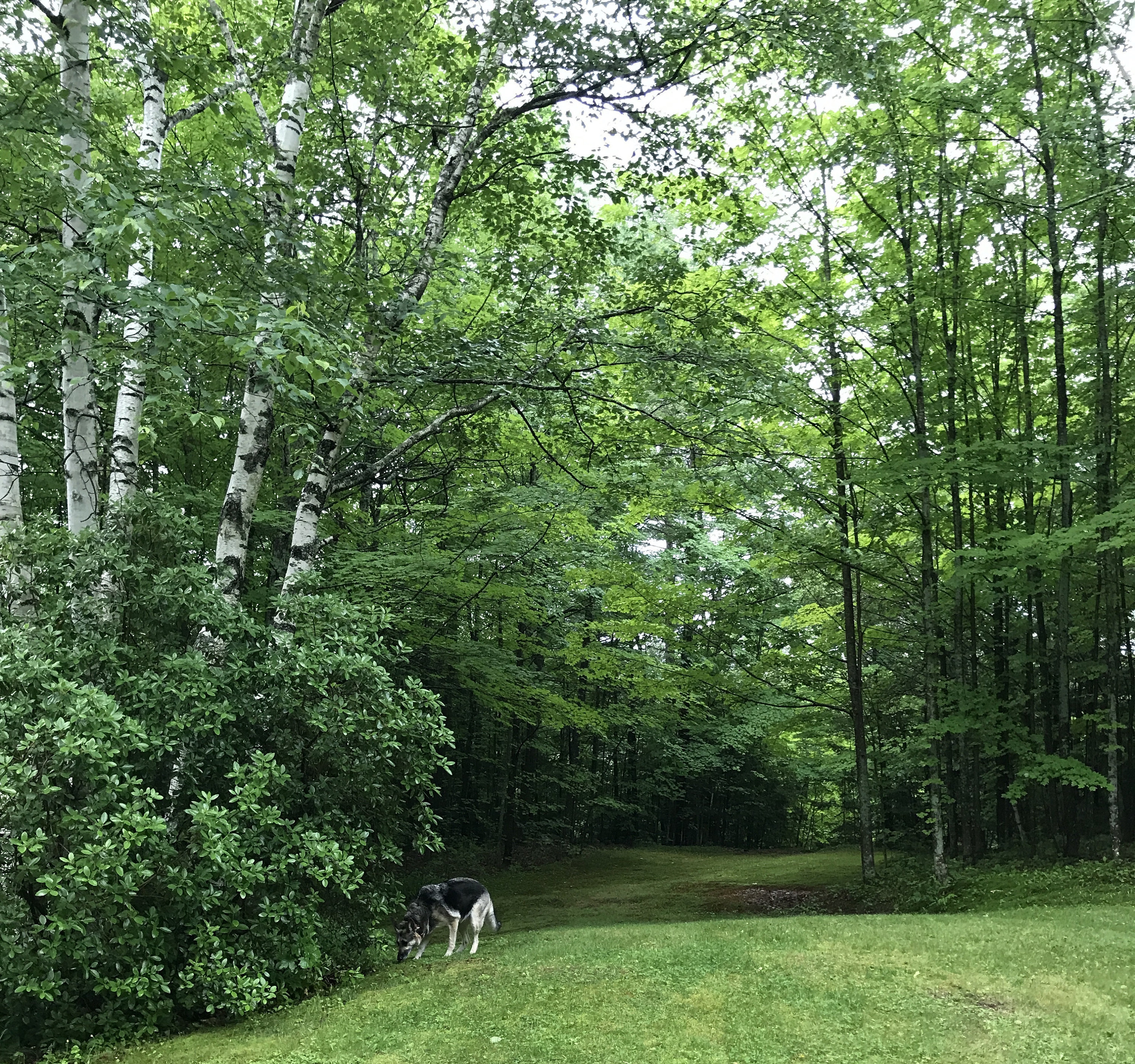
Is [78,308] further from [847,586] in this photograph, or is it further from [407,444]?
[847,586]

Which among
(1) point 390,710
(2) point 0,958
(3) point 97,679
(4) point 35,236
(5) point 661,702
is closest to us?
(2) point 0,958

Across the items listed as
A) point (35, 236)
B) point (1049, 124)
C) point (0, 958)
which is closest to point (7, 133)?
point (35, 236)

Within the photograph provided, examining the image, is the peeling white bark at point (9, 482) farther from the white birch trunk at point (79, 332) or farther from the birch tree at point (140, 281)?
the birch tree at point (140, 281)

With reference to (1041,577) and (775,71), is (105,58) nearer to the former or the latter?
(775,71)

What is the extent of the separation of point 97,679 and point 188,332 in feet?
8.19

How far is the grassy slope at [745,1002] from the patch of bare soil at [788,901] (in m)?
3.50

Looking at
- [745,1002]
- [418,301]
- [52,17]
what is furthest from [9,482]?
[745,1002]

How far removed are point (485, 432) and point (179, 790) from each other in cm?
541

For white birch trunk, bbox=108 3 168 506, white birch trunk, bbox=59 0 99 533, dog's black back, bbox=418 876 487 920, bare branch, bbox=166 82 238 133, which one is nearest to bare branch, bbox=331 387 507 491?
white birch trunk, bbox=108 3 168 506

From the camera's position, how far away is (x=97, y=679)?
5.07m

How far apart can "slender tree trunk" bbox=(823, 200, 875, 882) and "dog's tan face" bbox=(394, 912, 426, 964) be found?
803 cm

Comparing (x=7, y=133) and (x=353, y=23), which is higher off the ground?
(x=353, y=23)

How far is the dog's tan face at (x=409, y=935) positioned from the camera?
676cm

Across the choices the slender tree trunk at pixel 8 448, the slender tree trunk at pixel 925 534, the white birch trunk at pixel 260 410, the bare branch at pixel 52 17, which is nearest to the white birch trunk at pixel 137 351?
the bare branch at pixel 52 17
